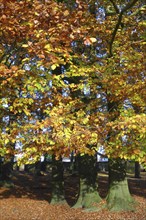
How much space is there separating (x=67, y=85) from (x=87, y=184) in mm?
8435

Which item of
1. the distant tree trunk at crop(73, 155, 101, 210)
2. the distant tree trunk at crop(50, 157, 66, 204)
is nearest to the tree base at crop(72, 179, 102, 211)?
the distant tree trunk at crop(73, 155, 101, 210)

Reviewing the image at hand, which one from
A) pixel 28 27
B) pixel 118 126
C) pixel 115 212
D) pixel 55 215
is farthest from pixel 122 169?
pixel 28 27

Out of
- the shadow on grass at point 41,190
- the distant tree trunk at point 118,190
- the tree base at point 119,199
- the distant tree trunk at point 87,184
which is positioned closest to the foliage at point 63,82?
the distant tree trunk at point 118,190

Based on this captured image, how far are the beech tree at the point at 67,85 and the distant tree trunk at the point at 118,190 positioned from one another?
56 millimetres

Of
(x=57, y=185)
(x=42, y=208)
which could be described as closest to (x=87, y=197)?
(x=57, y=185)

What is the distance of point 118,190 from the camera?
16.8 metres

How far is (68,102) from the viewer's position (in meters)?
12.4

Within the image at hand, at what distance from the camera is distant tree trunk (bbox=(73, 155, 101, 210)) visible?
57.5ft

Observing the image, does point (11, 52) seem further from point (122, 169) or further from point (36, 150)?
point (122, 169)

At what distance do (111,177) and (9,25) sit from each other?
11.9 metres

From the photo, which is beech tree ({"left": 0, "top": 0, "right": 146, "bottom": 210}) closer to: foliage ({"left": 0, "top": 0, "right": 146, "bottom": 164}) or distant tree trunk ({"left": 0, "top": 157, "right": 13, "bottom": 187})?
foliage ({"left": 0, "top": 0, "right": 146, "bottom": 164})

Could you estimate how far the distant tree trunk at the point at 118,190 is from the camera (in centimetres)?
1647

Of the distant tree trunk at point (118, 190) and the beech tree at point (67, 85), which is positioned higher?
the beech tree at point (67, 85)

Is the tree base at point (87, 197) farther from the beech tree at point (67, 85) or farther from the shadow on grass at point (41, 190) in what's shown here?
the shadow on grass at point (41, 190)
